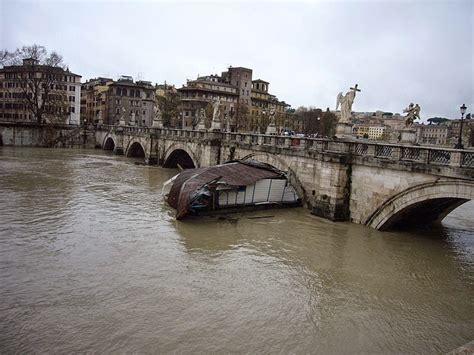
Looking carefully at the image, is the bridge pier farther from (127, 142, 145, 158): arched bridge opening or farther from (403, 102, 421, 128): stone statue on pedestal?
(403, 102, 421, 128): stone statue on pedestal

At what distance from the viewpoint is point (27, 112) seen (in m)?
70.8

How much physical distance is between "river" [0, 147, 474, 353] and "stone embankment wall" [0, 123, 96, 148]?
41.4 meters

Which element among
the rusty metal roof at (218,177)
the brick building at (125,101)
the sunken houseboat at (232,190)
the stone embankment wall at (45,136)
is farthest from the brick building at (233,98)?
the sunken houseboat at (232,190)

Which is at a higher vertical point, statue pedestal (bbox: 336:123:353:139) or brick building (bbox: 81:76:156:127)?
brick building (bbox: 81:76:156:127)

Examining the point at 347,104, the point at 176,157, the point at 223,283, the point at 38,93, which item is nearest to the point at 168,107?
the point at 38,93

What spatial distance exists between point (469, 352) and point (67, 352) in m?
7.40

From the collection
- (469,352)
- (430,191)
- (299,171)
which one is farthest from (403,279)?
(299,171)

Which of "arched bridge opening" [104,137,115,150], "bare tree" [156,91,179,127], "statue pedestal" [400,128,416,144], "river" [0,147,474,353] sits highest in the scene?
"bare tree" [156,91,179,127]

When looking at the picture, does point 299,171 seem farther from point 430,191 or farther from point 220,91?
point 220,91

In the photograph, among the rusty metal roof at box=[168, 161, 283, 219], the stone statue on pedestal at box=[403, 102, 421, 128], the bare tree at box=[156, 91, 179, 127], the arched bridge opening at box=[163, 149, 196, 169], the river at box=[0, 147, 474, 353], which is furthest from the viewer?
the bare tree at box=[156, 91, 179, 127]

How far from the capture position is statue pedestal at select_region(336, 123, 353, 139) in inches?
739

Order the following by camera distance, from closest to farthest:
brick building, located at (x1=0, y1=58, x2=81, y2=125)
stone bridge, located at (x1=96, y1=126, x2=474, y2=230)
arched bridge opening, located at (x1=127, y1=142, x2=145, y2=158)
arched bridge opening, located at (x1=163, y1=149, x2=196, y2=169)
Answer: stone bridge, located at (x1=96, y1=126, x2=474, y2=230), arched bridge opening, located at (x1=163, y1=149, x2=196, y2=169), arched bridge opening, located at (x1=127, y1=142, x2=145, y2=158), brick building, located at (x1=0, y1=58, x2=81, y2=125)

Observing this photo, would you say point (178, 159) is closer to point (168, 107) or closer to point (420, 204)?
point (420, 204)

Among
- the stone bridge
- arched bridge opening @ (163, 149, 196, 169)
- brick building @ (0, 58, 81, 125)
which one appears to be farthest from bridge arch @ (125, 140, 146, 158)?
the stone bridge
